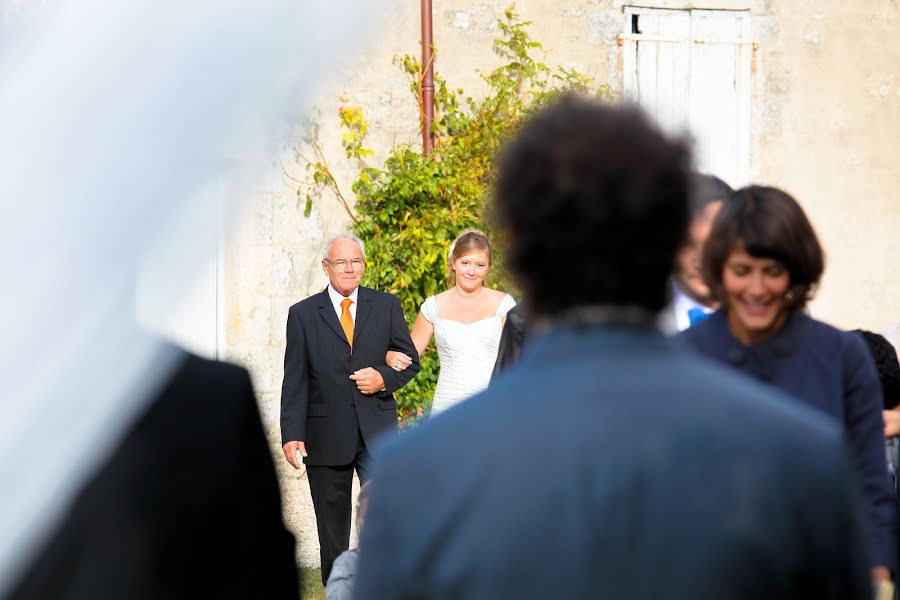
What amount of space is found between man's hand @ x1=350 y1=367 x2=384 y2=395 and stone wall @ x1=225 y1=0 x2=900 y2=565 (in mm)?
1590

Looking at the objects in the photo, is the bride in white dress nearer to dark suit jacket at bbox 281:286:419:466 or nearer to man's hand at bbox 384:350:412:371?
man's hand at bbox 384:350:412:371

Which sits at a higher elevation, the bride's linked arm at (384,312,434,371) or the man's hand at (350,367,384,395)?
the bride's linked arm at (384,312,434,371)

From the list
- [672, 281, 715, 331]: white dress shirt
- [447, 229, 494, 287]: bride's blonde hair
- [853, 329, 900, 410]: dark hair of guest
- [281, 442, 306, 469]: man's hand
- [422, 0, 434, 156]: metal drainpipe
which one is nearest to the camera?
[672, 281, 715, 331]: white dress shirt

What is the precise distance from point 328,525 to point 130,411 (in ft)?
18.2

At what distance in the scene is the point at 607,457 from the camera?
50.8 inches

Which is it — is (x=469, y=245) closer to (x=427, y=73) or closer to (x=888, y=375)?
(x=427, y=73)

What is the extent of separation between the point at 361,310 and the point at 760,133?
372 centimetres

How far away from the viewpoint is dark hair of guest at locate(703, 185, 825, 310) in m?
2.93

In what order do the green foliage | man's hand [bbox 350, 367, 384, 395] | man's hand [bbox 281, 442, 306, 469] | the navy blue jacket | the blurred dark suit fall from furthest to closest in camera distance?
1. the green foliage
2. man's hand [bbox 350, 367, 384, 395]
3. man's hand [bbox 281, 442, 306, 469]
4. the blurred dark suit
5. the navy blue jacket

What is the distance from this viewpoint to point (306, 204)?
27.9ft

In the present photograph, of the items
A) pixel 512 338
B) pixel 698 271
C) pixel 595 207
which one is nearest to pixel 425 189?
pixel 698 271

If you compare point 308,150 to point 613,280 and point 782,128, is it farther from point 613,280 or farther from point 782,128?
point 613,280

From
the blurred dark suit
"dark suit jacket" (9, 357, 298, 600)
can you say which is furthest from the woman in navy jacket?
"dark suit jacket" (9, 357, 298, 600)

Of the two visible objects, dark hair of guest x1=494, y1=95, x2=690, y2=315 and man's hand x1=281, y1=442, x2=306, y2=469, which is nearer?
dark hair of guest x1=494, y1=95, x2=690, y2=315
